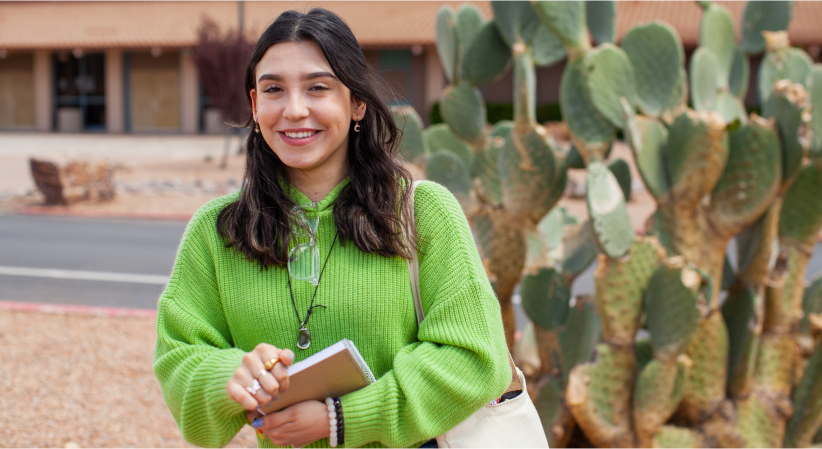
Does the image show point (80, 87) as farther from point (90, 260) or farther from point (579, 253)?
point (579, 253)

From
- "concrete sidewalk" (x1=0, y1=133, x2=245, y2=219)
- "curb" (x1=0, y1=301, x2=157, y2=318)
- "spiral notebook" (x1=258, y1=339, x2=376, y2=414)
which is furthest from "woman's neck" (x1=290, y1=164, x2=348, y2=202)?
"concrete sidewalk" (x1=0, y1=133, x2=245, y2=219)

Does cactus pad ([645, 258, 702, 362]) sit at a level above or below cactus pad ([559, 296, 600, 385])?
above

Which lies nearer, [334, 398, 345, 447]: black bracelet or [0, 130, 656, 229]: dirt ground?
[334, 398, 345, 447]: black bracelet

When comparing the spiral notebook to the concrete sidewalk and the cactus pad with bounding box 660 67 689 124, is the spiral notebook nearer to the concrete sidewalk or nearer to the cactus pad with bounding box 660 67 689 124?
the cactus pad with bounding box 660 67 689 124

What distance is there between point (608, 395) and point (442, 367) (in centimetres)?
207

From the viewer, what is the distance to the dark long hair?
1.55 metres

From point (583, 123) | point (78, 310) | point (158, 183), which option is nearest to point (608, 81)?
point (583, 123)

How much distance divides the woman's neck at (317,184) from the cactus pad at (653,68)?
248 centimetres

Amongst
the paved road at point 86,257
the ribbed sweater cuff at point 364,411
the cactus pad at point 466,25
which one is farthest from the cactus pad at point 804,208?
the paved road at point 86,257

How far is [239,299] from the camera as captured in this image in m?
1.59

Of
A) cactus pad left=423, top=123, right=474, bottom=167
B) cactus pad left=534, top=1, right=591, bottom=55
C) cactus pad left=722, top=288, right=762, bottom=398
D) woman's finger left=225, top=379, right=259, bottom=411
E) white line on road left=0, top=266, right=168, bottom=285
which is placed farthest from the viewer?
white line on road left=0, top=266, right=168, bottom=285

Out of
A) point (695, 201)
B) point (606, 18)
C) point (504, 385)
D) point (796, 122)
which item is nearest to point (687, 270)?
point (695, 201)

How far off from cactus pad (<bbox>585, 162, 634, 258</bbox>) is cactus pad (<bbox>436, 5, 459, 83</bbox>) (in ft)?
4.63

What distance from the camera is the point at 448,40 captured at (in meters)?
4.38
